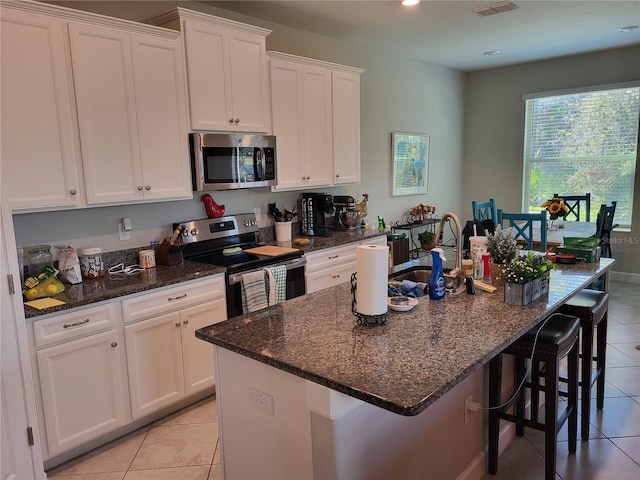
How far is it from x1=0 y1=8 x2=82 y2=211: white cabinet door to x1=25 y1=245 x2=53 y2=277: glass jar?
313 mm

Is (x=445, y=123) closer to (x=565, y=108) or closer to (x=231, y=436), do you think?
(x=565, y=108)

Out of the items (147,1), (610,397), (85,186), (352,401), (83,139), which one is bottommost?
(610,397)

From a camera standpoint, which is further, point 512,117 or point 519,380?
point 512,117

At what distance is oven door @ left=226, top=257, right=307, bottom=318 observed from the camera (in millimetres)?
3100

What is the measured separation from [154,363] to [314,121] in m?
2.33

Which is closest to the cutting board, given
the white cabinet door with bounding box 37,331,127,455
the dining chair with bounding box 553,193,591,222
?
the white cabinet door with bounding box 37,331,127,455

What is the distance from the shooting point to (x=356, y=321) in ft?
6.31

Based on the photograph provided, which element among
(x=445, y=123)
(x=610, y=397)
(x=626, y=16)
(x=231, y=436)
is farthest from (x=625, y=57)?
(x=231, y=436)

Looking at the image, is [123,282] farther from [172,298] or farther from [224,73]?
[224,73]

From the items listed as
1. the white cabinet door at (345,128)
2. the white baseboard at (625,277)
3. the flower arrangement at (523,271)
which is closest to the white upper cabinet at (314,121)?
the white cabinet door at (345,128)

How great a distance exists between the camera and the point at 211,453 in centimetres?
261

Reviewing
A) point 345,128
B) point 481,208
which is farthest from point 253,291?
point 481,208

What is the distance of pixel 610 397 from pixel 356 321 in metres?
2.17

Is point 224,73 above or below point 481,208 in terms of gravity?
above
